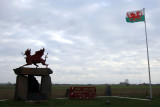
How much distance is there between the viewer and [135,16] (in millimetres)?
18703

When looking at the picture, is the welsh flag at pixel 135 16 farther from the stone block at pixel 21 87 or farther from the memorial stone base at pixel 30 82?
the stone block at pixel 21 87

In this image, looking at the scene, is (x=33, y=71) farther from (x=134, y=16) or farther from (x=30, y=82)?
(x=134, y=16)

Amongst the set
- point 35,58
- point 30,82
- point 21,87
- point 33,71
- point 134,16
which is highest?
point 134,16

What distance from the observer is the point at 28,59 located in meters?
16.5

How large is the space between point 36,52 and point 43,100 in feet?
13.6

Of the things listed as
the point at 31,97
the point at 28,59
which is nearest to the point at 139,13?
the point at 28,59

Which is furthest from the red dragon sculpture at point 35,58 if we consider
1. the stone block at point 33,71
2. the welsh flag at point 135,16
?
the welsh flag at point 135,16

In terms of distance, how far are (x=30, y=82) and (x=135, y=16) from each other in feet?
38.5

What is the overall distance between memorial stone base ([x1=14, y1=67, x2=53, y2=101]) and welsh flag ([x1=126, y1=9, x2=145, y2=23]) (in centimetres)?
901

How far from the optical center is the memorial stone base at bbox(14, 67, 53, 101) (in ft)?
52.6

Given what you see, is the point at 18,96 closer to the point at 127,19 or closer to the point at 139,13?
the point at 127,19

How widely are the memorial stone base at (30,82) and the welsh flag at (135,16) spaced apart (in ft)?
29.5

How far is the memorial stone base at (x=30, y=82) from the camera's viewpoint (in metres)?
16.0

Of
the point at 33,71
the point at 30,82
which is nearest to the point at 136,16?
the point at 33,71
